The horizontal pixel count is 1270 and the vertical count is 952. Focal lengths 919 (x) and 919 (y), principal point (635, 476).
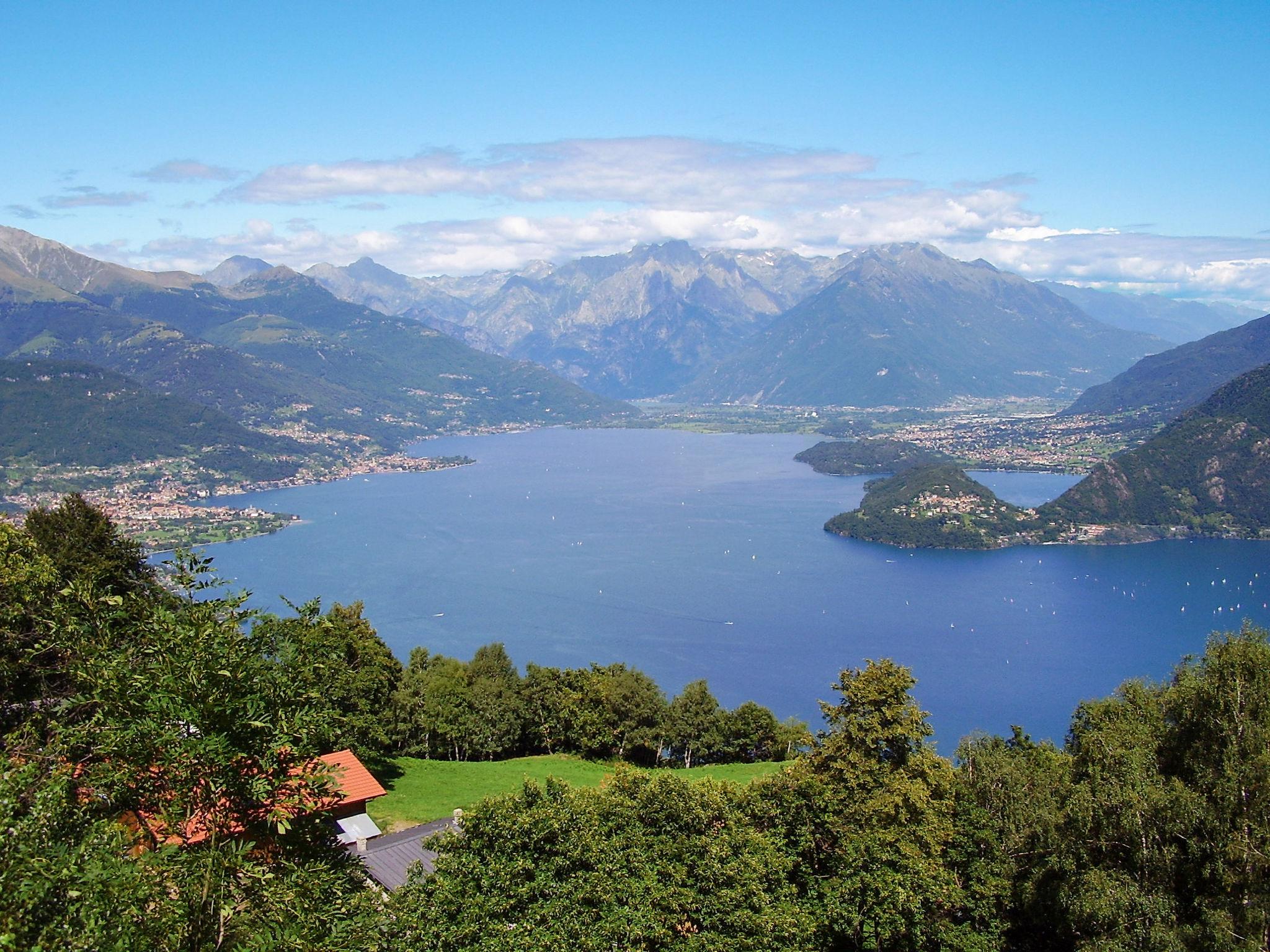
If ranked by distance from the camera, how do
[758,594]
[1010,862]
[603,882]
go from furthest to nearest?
1. [758,594]
2. [1010,862]
3. [603,882]

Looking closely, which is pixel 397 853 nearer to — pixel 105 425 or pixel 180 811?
pixel 180 811

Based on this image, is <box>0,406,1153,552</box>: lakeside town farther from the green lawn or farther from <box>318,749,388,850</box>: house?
<box>318,749,388,850</box>: house

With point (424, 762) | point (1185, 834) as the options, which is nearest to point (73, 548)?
point (424, 762)

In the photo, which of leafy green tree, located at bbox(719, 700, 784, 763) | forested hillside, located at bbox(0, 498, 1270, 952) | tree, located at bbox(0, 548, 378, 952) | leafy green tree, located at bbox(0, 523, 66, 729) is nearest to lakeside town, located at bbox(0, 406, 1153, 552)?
leafy green tree, located at bbox(719, 700, 784, 763)

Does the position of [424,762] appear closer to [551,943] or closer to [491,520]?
[551,943]

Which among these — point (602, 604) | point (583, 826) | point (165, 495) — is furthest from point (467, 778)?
point (165, 495)

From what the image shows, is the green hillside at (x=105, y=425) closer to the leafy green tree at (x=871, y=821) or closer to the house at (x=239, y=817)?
the leafy green tree at (x=871, y=821)
